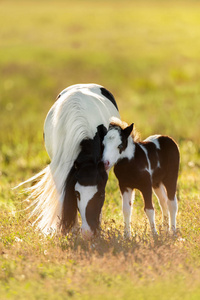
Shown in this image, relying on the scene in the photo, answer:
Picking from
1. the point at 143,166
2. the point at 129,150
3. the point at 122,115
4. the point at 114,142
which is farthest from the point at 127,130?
the point at 122,115

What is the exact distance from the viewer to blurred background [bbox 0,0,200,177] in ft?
54.4

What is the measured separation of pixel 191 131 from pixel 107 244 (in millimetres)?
10097

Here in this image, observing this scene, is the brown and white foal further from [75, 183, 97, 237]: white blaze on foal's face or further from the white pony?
[75, 183, 97, 237]: white blaze on foal's face

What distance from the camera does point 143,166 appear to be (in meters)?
6.55

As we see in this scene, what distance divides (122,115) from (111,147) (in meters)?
11.8

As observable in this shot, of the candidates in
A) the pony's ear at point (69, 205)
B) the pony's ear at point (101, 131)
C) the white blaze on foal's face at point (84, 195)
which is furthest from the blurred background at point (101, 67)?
the white blaze on foal's face at point (84, 195)

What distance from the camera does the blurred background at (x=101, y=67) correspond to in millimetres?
16578

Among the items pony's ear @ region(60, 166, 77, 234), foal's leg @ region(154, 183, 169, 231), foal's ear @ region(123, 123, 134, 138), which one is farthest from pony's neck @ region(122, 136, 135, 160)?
foal's leg @ region(154, 183, 169, 231)

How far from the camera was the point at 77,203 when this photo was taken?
5984 millimetres

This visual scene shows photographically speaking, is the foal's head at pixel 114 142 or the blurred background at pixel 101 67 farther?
the blurred background at pixel 101 67

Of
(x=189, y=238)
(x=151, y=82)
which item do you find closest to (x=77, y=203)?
(x=189, y=238)

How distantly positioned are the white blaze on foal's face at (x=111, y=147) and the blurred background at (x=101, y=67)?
20.7 feet

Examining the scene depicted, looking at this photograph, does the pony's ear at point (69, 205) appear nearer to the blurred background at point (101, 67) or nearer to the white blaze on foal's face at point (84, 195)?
the white blaze on foal's face at point (84, 195)

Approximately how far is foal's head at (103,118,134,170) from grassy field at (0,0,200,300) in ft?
3.20
